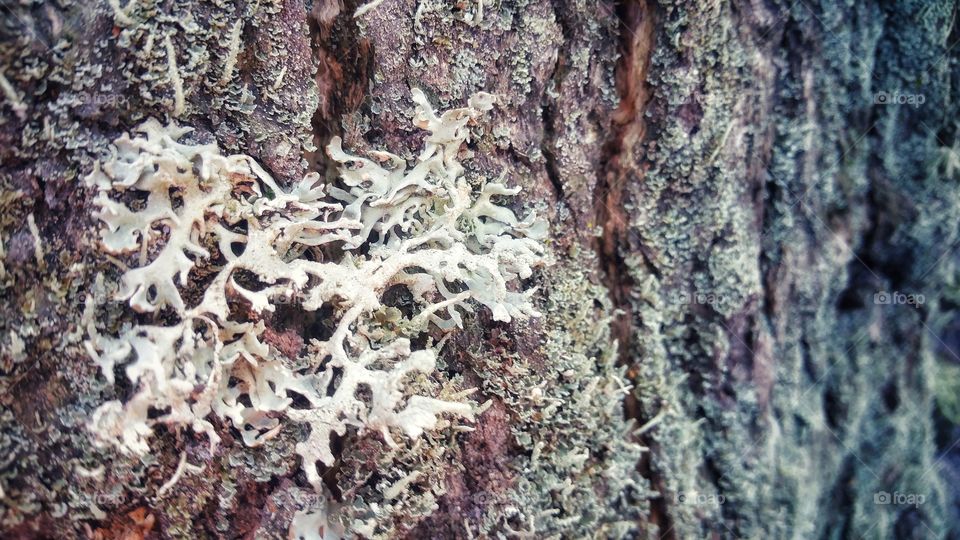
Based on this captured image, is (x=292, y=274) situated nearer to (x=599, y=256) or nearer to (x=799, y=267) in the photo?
(x=599, y=256)

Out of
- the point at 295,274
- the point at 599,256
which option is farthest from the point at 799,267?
the point at 295,274

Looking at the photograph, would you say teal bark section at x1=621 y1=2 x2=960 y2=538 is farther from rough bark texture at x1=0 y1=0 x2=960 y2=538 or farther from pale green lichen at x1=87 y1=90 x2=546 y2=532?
pale green lichen at x1=87 y1=90 x2=546 y2=532

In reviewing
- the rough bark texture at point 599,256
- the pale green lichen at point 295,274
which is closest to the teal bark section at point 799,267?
the rough bark texture at point 599,256

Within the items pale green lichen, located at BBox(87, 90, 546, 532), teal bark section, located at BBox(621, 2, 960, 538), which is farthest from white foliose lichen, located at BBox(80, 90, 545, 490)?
teal bark section, located at BBox(621, 2, 960, 538)

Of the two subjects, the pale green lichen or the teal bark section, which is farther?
the teal bark section

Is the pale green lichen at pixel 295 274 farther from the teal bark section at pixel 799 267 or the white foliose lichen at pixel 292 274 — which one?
the teal bark section at pixel 799 267
